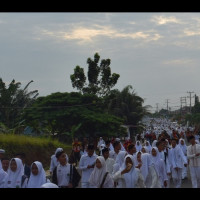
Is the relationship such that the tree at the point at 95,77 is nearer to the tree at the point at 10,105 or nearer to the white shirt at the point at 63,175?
the tree at the point at 10,105

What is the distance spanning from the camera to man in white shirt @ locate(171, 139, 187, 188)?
13419 mm

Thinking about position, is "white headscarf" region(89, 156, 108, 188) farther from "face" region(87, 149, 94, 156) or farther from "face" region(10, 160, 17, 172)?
"face" region(87, 149, 94, 156)

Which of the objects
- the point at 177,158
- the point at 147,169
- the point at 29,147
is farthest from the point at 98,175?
the point at 29,147

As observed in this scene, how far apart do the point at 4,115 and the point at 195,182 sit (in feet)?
61.7

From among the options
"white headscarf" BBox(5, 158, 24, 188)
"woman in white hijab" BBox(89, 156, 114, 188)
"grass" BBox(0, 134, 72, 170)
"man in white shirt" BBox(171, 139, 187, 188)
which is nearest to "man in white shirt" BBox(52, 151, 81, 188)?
"woman in white hijab" BBox(89, 156, 114, 188)

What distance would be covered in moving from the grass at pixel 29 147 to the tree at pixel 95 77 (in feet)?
48.0

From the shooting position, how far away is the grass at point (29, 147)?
20.5 m

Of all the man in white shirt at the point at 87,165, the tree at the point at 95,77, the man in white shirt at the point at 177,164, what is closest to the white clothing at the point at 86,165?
the man in white shirt at the point at 87,165

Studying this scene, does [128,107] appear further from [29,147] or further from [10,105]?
[29,147]

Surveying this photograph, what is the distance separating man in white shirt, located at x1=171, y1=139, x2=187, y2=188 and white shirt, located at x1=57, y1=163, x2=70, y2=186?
19.2 feet

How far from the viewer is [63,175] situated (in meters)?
8.21

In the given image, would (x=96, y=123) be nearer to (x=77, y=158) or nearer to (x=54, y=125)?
(x=54, y=125)
